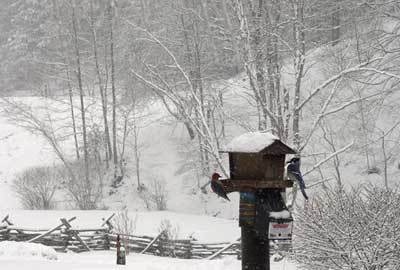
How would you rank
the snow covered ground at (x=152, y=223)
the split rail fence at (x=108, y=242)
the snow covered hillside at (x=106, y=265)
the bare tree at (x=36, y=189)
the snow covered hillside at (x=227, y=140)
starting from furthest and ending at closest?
the bare tree at (x=36, y=189) < the snow covered hillside at (x=227, y=140) < the snow covered ground at (x=152, y=223) < the split rail fence at (x=108, y=242) < the snow covered hillside at (x=106, y=265)

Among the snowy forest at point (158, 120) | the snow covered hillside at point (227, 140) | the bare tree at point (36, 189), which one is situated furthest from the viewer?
the bare tree at point (36, 189)

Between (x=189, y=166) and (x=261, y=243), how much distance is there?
75.2 ft

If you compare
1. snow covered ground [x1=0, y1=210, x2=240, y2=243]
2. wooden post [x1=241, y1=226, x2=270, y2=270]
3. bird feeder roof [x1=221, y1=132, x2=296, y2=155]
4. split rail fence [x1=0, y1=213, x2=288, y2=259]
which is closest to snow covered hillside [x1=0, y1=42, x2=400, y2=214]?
snow covered ground [x1=0, y1=210, x2=240, y2=243]

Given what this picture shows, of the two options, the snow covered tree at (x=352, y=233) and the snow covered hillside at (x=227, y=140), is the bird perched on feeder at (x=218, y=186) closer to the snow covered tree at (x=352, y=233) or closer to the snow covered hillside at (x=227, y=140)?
the snow covered tree at (x=352, y=233)

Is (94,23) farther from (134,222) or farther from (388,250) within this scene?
(388,250)

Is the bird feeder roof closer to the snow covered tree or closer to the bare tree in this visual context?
the snow covered tree

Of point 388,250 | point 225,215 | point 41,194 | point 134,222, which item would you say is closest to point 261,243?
point 388,250

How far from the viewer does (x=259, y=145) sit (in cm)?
352

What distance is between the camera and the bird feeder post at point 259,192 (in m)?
3.39

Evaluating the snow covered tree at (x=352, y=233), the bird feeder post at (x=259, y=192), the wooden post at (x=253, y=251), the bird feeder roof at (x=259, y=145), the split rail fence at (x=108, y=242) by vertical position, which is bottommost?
the split rail fence at (x=108, y=242)

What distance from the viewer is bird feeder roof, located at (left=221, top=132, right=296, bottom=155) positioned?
11.5 ft

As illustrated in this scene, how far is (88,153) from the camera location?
89.9 ft

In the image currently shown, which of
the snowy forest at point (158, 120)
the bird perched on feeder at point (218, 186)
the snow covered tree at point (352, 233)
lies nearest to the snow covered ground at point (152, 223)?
the snowy forest at point (158, 120)

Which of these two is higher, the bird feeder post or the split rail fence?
the bird feeder post
